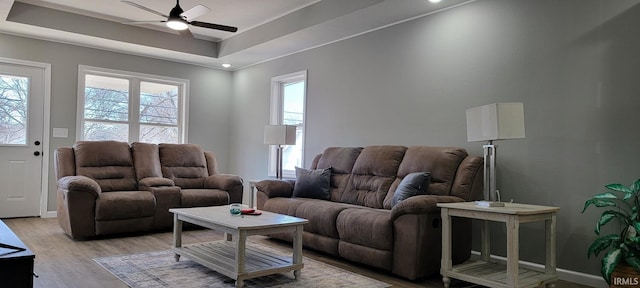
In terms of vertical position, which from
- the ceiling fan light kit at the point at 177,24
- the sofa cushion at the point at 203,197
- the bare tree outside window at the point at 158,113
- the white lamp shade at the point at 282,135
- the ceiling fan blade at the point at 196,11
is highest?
the ceiling fan blade at the point at 196,11

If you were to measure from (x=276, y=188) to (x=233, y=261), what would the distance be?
1.61 metres

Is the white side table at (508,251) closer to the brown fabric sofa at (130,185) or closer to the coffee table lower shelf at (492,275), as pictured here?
the coffee table lower shelf at (492,275)

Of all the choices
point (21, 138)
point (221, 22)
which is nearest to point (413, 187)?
point (221, 22)

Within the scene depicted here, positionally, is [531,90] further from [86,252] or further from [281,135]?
[86,252]

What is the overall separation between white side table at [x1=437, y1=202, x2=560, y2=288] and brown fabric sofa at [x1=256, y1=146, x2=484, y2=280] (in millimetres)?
152

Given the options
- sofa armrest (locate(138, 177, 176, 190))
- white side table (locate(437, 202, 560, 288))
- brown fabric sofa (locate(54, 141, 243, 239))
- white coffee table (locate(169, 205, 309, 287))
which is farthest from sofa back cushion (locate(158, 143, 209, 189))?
white side table (locate(437, 202, 560, 288))

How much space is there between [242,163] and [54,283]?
437 centimetres

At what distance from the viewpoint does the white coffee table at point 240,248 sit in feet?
10.0

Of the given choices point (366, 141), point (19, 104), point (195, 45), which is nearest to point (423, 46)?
point (366, 141)

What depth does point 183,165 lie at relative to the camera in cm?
596

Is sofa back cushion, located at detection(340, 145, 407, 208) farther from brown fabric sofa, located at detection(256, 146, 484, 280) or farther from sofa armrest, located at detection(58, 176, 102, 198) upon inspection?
sofa armrest, located at detection(58, 176, 102, 198)

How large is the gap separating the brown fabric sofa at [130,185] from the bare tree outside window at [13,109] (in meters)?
1.14

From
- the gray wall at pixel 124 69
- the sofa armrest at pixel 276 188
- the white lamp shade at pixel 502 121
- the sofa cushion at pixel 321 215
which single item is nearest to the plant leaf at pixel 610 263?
the white lamp shade at pixel 502 121

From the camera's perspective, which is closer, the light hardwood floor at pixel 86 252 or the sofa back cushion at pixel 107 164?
the light hardwood floor at pixel 86 252
